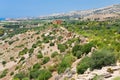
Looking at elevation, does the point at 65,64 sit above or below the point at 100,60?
below

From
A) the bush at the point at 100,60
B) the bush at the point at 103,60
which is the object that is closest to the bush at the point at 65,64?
the bush at the point at 100,60

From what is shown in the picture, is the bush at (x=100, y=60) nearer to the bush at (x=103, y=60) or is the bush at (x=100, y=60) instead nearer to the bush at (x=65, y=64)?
the bush at (x=103, y=60)

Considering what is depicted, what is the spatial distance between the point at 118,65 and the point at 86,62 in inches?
149

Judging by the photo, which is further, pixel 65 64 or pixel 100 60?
pixel 65 64

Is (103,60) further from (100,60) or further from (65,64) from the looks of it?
(65,64)

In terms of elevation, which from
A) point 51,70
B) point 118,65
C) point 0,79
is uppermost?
point 118,65

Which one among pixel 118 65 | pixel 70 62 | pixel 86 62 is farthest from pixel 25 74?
pixel 118 65

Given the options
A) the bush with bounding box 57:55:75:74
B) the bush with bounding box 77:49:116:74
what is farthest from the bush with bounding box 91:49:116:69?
the bush with bounding box 57:55:75:74

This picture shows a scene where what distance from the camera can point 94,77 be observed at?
23031 millimetres

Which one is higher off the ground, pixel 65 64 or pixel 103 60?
pixel 103 60

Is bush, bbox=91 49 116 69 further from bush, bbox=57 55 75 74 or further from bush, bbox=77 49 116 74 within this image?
bush, bbox=57 55 75 74

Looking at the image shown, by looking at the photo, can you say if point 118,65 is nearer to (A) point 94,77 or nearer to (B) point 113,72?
(B) point 113,72

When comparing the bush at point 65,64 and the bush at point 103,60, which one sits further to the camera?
the bush at point 65,64

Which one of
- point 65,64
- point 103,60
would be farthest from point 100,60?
point 65,64
